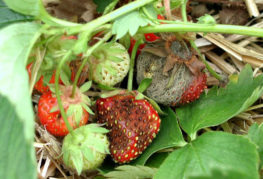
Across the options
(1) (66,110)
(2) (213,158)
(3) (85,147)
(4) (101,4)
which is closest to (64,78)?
(1) (66,110)

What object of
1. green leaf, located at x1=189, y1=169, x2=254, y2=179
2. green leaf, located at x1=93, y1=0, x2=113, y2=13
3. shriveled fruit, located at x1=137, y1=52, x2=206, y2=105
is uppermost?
green leaf, located at x1=93, y1=0, x2=113, y2=13

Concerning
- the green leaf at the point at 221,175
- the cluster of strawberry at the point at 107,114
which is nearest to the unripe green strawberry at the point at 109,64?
the cluster of strawberry at the point at 107,114

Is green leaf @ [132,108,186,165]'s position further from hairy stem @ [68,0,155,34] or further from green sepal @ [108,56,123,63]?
hairy stem @ [68,0,155,34]

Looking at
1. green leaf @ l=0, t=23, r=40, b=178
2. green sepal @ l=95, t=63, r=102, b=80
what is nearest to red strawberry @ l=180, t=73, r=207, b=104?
green sepal @ l=95, t=63, r=102, b=80

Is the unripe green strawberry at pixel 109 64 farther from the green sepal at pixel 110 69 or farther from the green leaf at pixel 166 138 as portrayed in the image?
the green leaf at pixel 166 138

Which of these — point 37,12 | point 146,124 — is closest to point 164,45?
point 146,124

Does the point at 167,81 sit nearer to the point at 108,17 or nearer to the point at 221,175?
the point at 108,17

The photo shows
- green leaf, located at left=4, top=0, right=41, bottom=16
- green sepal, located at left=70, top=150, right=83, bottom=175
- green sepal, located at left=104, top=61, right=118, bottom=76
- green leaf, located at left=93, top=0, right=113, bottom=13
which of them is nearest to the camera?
green leaf, located at left=4, top=0, right=41, bottom=16
